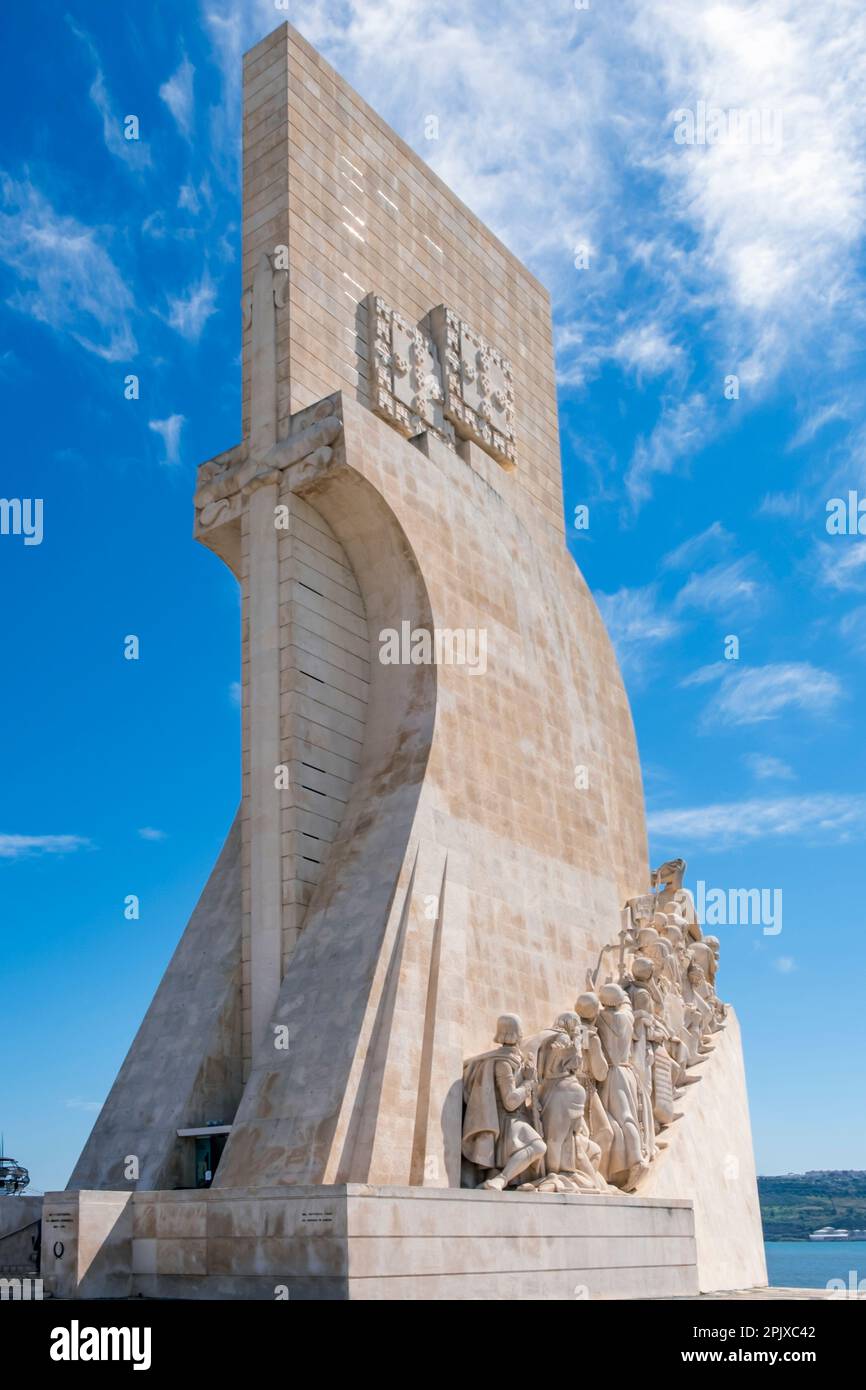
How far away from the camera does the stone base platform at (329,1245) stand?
27.1ft

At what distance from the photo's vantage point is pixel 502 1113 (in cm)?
1020

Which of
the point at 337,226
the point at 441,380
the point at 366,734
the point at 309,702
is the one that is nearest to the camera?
the point at 309,702

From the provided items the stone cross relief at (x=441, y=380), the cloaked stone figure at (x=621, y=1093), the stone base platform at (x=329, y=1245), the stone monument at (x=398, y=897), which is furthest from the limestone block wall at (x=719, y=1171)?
the stone cross relief at (x=441, y=380)

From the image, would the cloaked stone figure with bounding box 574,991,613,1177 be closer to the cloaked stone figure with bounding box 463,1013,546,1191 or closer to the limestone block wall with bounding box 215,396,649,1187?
the limestone block wall with bounding box 215,396,649,1187

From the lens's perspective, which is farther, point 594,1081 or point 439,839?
point 594,1081

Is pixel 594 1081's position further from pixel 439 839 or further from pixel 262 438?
pixel 262 438

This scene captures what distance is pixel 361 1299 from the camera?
808 cm

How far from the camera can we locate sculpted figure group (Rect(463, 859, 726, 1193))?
1012 cm

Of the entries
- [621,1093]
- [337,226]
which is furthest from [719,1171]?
[337,226]

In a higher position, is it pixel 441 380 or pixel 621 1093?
pixel 441 380

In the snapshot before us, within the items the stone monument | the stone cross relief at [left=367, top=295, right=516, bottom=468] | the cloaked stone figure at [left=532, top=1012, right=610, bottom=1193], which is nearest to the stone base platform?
the stone monument

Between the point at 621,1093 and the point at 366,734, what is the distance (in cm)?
345

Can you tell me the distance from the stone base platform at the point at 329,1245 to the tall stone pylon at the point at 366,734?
1.96 feet

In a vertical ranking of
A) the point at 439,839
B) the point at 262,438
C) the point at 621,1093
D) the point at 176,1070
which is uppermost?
the point at 262,438
